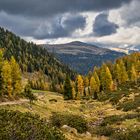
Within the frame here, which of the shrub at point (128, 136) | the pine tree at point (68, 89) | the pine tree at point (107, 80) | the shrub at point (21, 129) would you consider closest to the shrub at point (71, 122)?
the shrub at point (128, 136)

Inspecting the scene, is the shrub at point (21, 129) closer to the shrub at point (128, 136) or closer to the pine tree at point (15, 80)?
the shrub at point (128, 136)

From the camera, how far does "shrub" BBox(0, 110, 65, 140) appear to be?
17.4 m

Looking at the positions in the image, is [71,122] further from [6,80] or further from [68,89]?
[68,89]

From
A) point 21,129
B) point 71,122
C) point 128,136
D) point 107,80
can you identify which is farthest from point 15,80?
point 21,129

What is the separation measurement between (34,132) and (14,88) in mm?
63710

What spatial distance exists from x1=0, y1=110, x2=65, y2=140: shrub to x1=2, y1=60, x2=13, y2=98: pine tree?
5397 centimetres

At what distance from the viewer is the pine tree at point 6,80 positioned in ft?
248

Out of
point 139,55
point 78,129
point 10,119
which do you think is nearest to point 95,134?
point 78,129

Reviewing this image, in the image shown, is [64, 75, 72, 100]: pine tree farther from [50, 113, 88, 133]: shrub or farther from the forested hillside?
[50, 113, 88, 133]: shrub

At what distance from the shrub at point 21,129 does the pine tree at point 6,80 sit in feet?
177

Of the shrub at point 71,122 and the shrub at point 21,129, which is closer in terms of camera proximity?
the shrub at point 21,129

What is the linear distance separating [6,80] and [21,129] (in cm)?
5960

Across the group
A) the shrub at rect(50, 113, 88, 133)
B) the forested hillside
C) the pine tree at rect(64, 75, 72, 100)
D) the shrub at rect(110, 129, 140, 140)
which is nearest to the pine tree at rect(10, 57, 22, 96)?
the pine tree at rect(64, 75, 72, 100)

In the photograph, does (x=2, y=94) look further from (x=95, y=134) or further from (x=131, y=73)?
(x=131, y=73)
